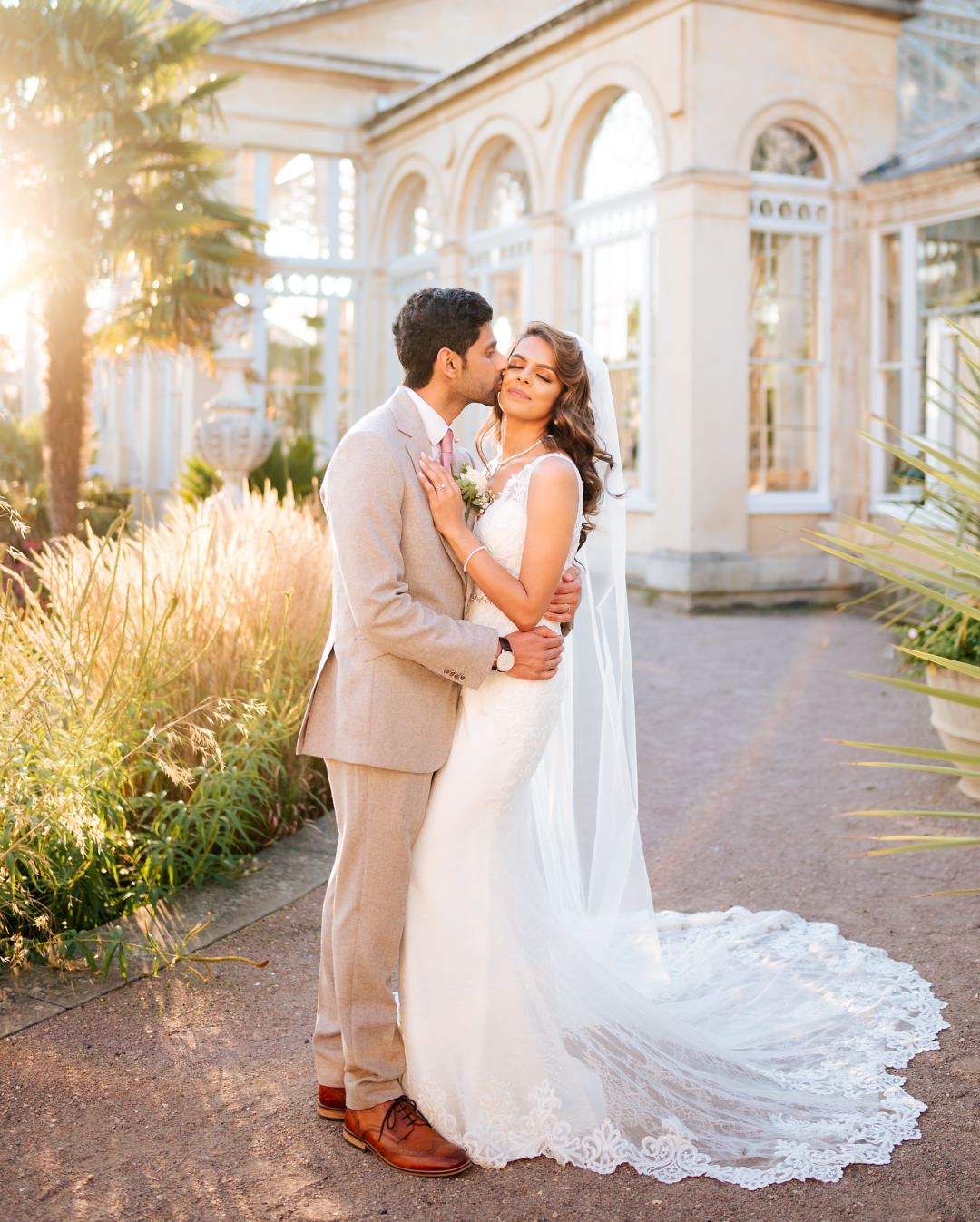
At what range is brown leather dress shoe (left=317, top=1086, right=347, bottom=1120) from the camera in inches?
121

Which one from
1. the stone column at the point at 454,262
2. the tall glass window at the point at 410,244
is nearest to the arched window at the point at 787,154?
the stone column at the point at 454,262

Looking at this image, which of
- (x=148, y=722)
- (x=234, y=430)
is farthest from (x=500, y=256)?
(x=148, y=722)

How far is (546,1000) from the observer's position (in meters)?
3.07

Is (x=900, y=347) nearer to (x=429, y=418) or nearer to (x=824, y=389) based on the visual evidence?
(x=824, y=389)

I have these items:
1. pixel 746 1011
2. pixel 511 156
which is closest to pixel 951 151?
pixel 511 156

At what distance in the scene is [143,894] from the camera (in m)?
4.12

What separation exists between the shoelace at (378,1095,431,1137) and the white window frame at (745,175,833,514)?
9962 mm

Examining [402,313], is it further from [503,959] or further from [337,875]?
[503,959]

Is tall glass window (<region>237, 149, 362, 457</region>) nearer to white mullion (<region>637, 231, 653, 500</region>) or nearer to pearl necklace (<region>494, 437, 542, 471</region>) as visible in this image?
white mullion (<region>637, 231, 653, 500</region>)

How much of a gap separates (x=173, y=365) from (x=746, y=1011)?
17509 mm

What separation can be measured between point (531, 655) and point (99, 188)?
36.5ft

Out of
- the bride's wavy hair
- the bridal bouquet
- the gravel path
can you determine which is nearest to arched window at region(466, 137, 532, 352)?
the gravel path

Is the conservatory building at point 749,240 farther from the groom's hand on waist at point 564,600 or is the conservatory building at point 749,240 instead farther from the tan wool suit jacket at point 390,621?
the tan wool suit jacket at point 390,621

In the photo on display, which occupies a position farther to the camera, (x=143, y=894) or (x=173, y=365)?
(x=173, y=365)
